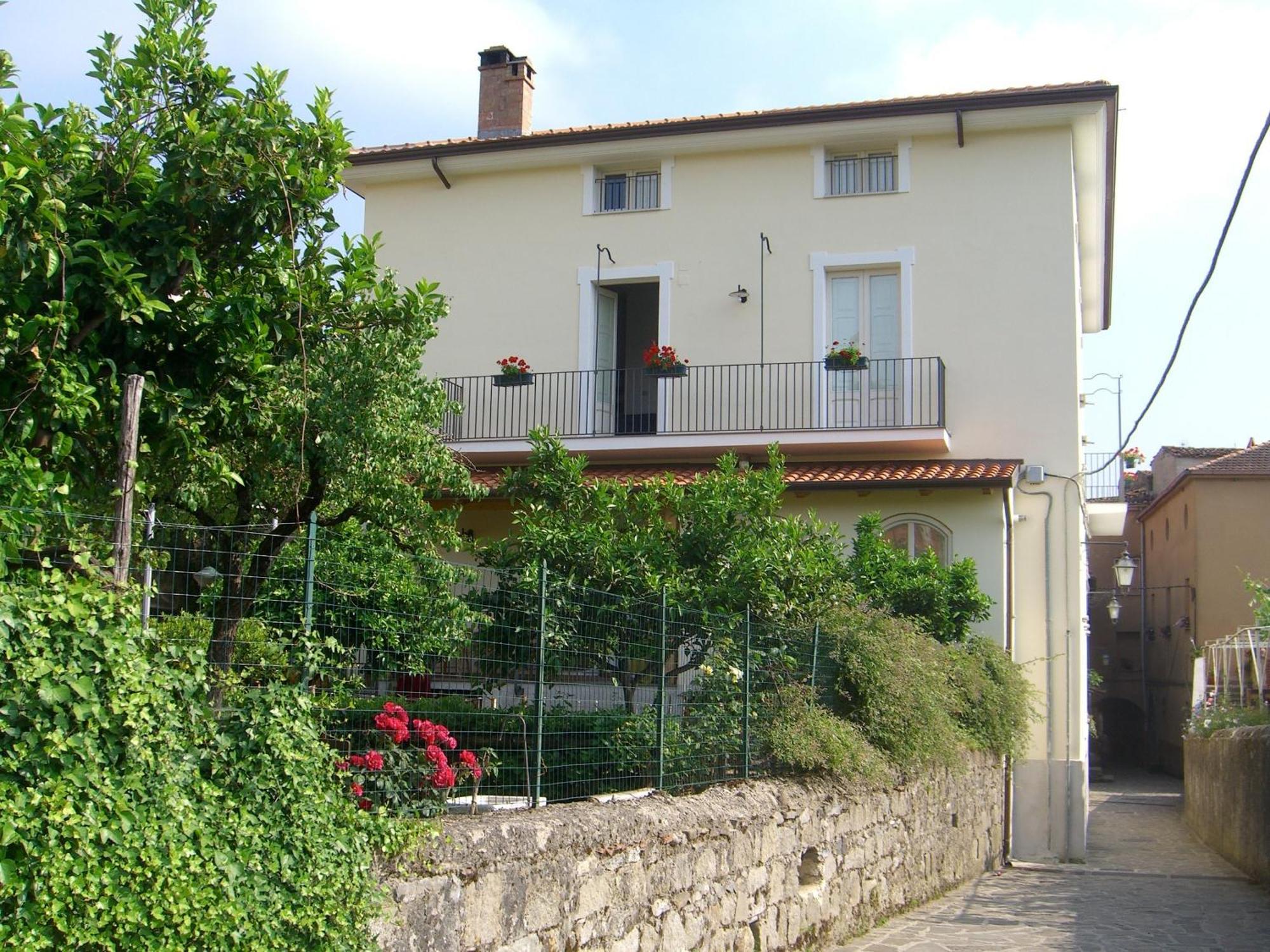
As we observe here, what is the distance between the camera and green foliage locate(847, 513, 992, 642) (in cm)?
1356

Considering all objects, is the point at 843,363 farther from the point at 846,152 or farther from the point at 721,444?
the point at 846,152

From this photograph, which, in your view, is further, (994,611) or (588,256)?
(588,256)

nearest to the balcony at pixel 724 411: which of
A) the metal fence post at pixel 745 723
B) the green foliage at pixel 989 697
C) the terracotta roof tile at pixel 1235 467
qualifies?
the green foliage at pixel 989 697

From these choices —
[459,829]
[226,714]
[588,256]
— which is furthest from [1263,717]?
[226,714]

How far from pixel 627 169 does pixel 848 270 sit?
3619 millimetres

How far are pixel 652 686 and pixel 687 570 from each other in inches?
126

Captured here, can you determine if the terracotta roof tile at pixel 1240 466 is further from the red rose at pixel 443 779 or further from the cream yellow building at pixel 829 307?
the red rose at pixel 443 779

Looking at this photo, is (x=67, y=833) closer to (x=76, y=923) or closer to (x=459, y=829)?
(x=76, y=923)

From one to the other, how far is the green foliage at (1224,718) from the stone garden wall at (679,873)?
587 cm

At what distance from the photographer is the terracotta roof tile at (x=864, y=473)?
15.2m

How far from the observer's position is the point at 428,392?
28.9 feet

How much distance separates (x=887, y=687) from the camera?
10.1 metres

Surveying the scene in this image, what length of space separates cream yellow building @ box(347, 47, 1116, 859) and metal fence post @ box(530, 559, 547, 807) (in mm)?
9461

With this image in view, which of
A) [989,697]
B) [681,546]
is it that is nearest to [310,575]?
[681,546]
